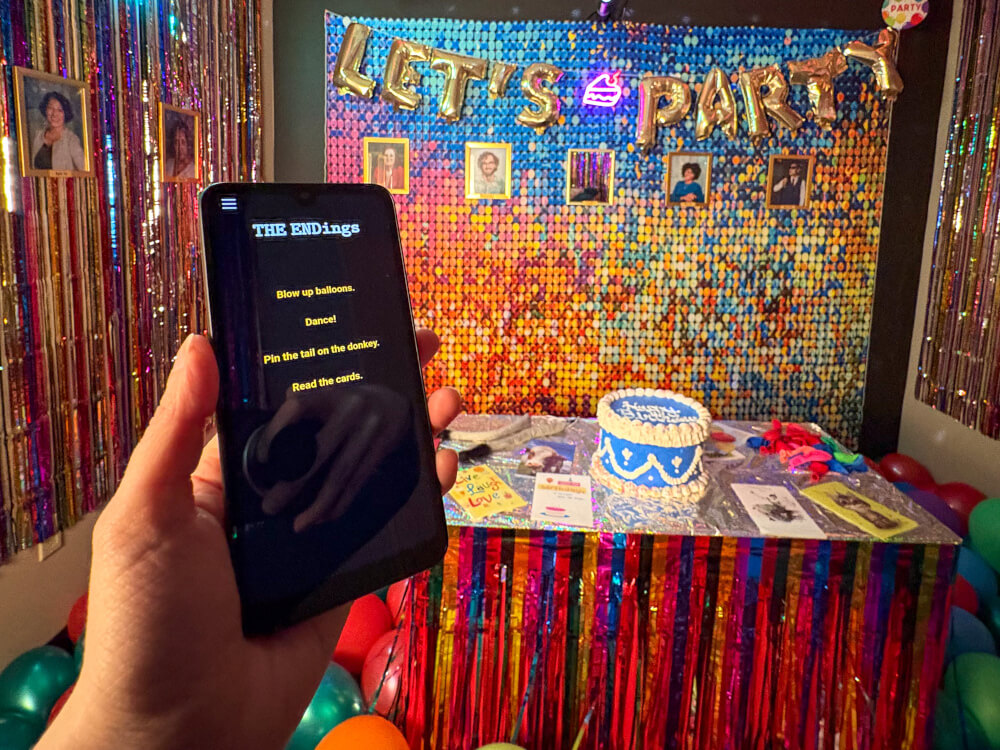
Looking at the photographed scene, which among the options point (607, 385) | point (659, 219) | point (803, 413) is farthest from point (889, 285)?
point (607, 385)

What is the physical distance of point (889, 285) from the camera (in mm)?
3426

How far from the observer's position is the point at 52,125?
1.81 metres

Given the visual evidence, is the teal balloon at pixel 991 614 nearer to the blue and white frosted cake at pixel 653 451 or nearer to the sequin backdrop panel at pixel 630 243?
the blue and white frosted cake at pixel 653 451

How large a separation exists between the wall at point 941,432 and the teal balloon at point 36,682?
3382 mm

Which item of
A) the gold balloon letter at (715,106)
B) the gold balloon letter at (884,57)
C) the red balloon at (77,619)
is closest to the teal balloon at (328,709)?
the red balloon at (77,619)

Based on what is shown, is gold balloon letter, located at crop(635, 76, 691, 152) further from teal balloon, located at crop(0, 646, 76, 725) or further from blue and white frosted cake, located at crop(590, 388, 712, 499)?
teal balloon, located at crop(0, 646, 76, 725)

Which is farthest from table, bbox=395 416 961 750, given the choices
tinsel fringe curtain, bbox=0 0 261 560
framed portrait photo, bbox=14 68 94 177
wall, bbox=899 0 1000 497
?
wall, bbox=899 0 1000 497

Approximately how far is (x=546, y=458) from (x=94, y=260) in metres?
1.50

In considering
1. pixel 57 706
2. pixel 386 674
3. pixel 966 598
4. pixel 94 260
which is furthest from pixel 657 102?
pixel 57 706

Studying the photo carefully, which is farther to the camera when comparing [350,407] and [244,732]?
[350,407]

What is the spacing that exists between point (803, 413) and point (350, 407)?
3179 millimetres

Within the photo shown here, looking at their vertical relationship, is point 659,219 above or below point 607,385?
above

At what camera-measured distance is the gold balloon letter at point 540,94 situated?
3.18 metres

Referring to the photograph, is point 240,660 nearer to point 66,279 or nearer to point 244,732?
point 244,732
